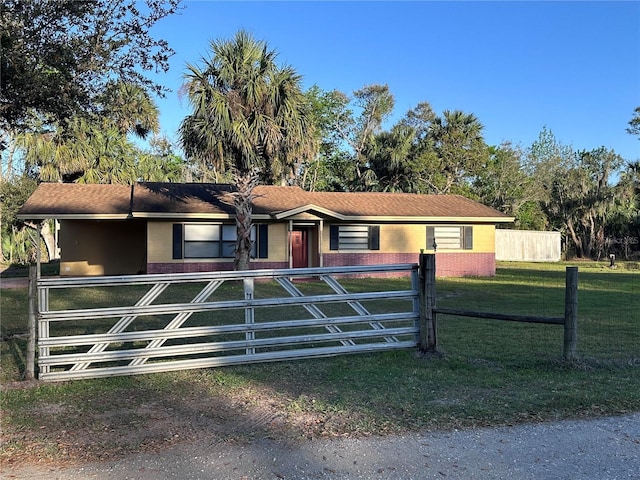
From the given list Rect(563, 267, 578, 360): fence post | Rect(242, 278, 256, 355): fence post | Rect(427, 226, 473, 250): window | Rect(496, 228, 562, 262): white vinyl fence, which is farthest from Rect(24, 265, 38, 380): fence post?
Rect(496, 228, 562, 262): white vinyl fence

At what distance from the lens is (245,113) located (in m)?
16.2

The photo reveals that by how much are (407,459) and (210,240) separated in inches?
649

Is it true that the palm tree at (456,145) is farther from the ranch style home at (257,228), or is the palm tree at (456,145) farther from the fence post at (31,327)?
the fence post at (31,327)

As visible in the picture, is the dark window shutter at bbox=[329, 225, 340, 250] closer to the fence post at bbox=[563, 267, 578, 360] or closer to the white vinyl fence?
the fence post at bbox=[563, 267, 578, 360]

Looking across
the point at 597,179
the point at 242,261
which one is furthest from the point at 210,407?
the point at 597,179

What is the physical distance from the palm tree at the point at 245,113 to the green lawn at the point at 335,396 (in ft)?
30.9

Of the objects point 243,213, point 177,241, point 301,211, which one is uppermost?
point 301,211

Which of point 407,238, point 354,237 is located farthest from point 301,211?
point 407,238

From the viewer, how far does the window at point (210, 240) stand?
1911 centimetres

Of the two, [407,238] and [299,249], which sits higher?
[407,238]

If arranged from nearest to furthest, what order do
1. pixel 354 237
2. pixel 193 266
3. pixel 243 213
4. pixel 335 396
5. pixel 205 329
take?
pixel 335 396 → pixel 205 329 → pixel 243 213 → pixel 193 266 → pixel 354 237

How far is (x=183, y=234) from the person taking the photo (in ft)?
62.8

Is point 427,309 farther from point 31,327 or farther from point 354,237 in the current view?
point 354,237

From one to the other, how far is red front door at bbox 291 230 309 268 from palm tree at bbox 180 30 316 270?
4.62 m
